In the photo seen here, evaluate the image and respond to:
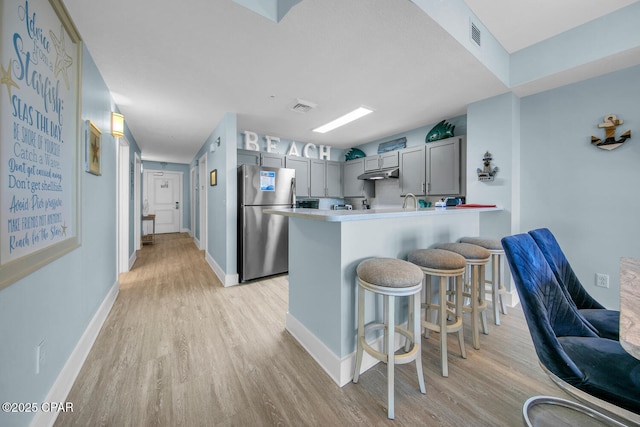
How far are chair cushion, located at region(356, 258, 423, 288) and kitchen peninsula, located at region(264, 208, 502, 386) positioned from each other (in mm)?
194

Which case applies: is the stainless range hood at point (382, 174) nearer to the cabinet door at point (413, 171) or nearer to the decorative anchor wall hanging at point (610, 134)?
the cabinet door at point (413, 171)

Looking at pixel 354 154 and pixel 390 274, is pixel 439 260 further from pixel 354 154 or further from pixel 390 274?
pixel 354 154

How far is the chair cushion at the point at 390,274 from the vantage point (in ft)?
4.11

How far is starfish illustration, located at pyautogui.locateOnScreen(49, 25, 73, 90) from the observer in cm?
132

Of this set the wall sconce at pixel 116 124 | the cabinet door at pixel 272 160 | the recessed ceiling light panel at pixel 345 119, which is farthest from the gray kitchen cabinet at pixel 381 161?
the wall sconce at pixel 116 124

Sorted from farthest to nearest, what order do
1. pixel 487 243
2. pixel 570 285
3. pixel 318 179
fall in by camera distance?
1. pixel 318 179
2. pixel 487 243
3. pixel 570 285

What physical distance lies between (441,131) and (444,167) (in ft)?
1.83

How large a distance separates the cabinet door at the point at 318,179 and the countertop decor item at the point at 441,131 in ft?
6.78

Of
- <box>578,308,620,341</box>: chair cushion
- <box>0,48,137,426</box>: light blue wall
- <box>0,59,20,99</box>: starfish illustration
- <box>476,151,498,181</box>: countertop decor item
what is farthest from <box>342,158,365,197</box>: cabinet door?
<box>0,59,20,99</box>: starfish illustration

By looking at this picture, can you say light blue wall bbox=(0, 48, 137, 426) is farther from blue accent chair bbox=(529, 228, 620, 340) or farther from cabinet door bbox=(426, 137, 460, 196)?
cabinet door bbox=(426, 137, 460, 196)

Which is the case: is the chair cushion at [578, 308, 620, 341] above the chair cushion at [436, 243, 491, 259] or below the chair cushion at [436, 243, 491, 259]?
below

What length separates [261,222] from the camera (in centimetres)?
342

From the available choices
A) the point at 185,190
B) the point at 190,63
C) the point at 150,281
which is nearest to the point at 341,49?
the point at 190,63

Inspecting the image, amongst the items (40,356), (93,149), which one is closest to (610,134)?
(40,356)
